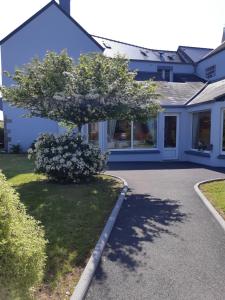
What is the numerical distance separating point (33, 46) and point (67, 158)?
45.9ft

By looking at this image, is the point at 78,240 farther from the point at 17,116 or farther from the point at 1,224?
the point at 17,116

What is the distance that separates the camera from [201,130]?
711 inches

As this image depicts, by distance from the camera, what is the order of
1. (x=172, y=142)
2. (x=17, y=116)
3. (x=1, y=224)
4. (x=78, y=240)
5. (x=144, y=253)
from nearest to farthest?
(x=1, y=224) < (x=144, y=253) < (x=78, y=240) < (x=172, y=142) < (x=17, y=116)

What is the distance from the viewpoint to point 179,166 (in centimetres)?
1638

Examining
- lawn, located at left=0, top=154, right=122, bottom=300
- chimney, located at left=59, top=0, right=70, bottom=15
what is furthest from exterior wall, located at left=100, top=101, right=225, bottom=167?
chimney, located at left=59, top=0, right=70, bottom=15

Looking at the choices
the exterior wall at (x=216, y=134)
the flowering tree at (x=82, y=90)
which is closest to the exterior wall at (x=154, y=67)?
the exterior wall at (x=216, y=134)

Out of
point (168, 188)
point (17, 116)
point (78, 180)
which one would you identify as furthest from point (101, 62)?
point (17, 116)

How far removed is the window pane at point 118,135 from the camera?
62.4 ft

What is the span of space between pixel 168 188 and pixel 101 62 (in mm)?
4733

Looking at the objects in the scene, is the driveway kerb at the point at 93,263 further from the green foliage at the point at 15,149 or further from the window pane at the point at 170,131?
the green foliage at the point at 15,149

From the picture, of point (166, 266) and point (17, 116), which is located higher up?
point (17, 116)

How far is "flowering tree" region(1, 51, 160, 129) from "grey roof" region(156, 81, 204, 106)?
735cm

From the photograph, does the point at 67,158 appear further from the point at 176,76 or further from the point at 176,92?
the point at 176,76

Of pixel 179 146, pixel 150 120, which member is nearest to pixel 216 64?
pixel 179 146
